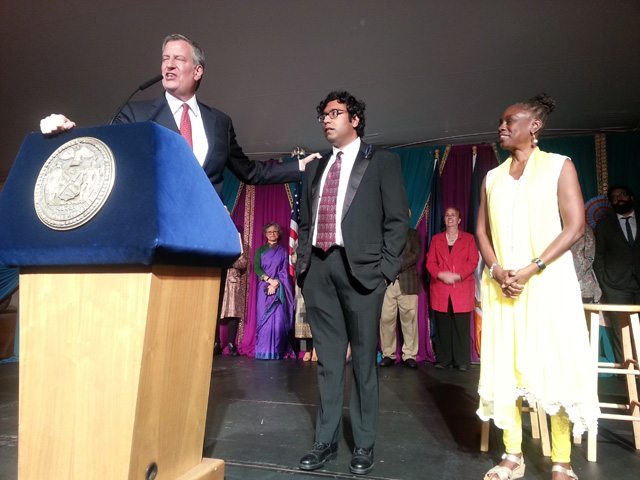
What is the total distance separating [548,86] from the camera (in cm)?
454

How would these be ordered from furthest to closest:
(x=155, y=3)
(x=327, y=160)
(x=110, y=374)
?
(x=155, y=3), (x=327, y=160), (x=110, y=374)

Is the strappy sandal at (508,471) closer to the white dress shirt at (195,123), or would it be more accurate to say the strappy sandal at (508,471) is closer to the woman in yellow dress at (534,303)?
the woman in yellow dress at (534,303)

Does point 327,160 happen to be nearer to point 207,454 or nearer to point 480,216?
point 480,216

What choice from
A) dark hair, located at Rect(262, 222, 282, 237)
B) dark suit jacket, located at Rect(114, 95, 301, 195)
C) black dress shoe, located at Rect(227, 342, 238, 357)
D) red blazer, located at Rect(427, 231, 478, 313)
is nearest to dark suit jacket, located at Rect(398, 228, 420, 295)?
red blazer, located at Rect(427, 231, 478, 313)

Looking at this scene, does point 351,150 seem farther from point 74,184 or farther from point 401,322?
point 401,322

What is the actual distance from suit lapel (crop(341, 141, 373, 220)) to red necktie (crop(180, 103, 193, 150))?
71 centimetres

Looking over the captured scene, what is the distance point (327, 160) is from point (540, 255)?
102 cm

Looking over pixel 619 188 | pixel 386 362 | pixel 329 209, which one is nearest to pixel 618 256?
pixel 619 188

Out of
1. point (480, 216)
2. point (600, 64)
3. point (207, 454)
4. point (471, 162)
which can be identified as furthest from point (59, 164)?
point (471, 162)

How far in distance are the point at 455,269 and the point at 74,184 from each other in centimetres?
467

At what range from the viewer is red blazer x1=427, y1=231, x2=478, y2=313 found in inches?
202

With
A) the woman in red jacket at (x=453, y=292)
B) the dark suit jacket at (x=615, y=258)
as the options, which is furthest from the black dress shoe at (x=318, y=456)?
the dark suit jacket at (x=615, y=258)

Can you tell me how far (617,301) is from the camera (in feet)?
15.4

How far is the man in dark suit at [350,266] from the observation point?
1.94 metres
